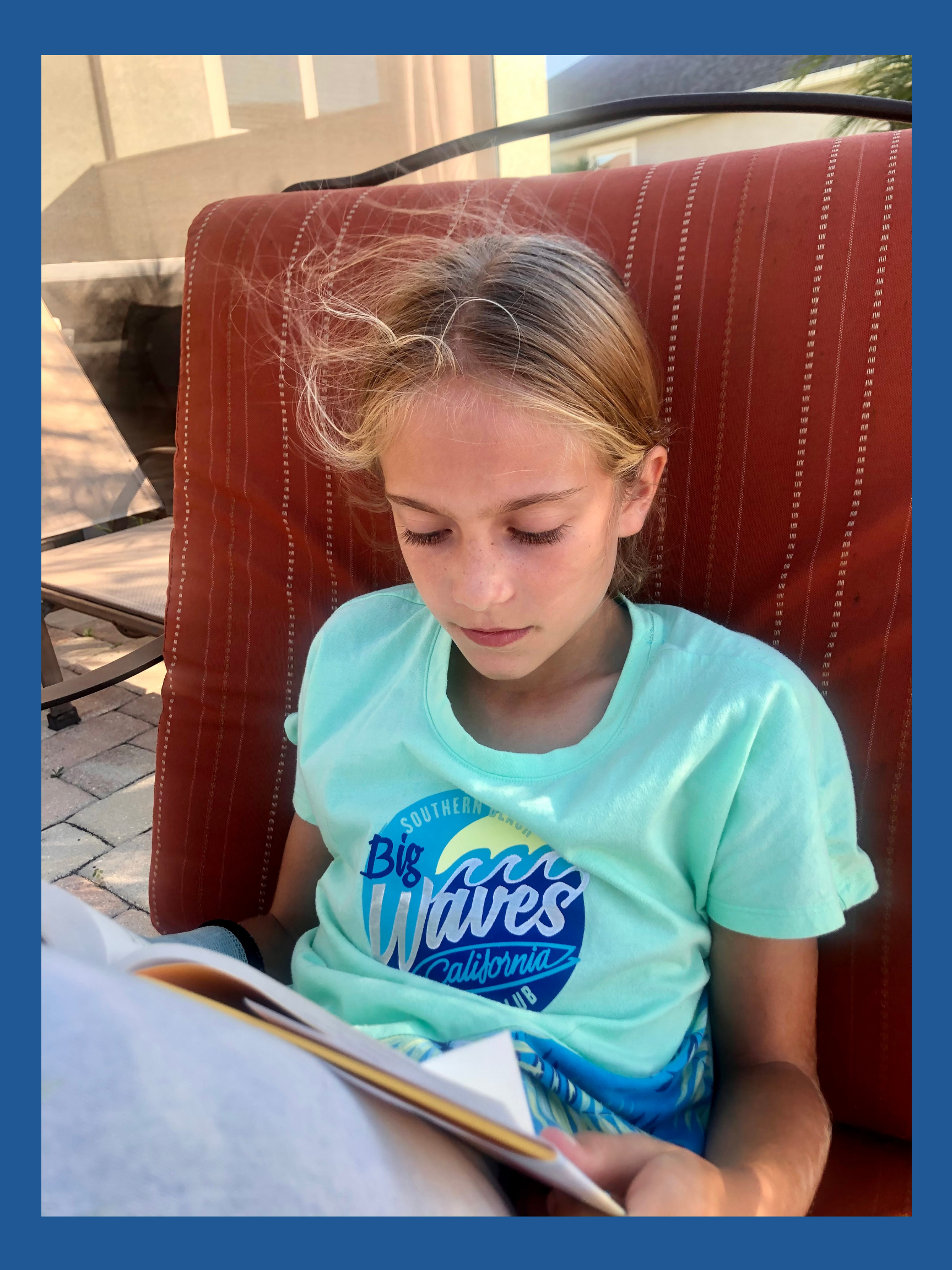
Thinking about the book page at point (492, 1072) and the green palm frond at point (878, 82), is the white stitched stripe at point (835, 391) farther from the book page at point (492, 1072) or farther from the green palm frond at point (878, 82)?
the green palm frond at point (878, 82)

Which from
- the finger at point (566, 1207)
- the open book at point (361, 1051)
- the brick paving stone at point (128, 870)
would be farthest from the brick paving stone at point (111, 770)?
the finger at point (566, 1207)

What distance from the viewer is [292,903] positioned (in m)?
1.39

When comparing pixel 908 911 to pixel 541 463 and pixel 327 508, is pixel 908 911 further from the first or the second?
pixel 327 508

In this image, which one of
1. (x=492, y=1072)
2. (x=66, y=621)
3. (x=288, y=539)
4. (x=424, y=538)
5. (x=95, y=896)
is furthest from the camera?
(x=66, y=621)

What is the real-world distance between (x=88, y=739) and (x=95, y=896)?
93 cm

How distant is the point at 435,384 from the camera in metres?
1.08

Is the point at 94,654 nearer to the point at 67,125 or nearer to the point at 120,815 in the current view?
the point at 120,815

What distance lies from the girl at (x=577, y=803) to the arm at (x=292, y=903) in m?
0.16

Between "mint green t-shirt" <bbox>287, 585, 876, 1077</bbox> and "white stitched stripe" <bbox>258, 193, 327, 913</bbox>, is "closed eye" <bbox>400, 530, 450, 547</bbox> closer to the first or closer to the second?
"mint green t-shirt" <bbox>287, 585, 876, 1077</bbox>

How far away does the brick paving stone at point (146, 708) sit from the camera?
3537mm

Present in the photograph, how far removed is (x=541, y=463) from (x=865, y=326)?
0.43 meters

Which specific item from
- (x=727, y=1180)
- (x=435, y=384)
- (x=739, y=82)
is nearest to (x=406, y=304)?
(x=435, y=384)

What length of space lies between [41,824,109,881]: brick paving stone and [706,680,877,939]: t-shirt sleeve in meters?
2.16

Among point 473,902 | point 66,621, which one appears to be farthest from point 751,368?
point 66,621
